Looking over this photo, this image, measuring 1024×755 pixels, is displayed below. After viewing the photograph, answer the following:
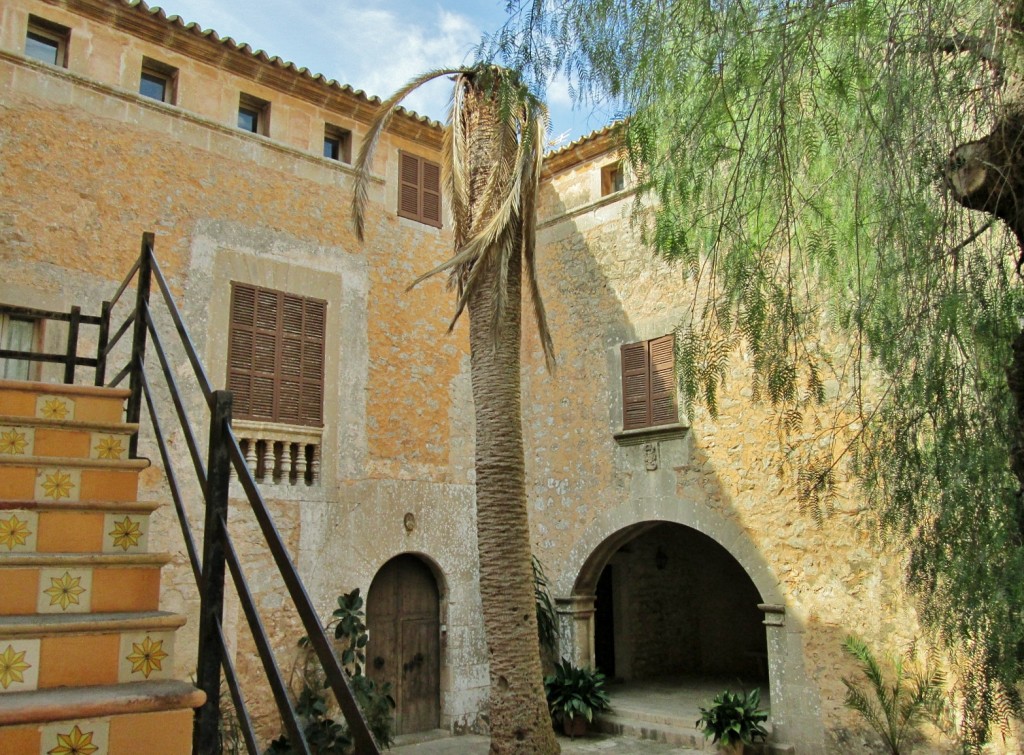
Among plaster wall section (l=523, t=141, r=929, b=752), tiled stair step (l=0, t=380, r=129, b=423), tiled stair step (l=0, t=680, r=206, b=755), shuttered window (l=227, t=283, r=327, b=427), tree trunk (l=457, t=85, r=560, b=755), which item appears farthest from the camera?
shuttered window (l=227, t=283, r=327, b=427)

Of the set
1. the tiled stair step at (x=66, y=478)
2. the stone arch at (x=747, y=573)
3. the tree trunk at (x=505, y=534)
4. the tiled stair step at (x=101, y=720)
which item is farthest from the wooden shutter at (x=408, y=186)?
the tiled stair step at (x=101, y=720)

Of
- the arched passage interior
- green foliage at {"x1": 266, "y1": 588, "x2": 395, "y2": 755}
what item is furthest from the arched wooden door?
the arched passage interior

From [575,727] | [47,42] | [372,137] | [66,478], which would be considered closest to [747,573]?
[575,727]

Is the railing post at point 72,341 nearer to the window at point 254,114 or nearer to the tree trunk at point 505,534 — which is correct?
the tree trunk at point 505,534

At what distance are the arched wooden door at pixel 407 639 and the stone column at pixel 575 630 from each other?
1771mm

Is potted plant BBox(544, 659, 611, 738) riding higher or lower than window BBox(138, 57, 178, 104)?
lower

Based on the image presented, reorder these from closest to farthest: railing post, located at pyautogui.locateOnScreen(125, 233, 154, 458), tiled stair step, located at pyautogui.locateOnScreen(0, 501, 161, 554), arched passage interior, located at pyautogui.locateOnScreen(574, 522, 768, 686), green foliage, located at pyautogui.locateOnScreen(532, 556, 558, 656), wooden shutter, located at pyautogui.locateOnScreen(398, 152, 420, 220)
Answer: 1. tiled stair step, located at pyautogui.locateOnScreen(0, 501, 161, 554)
2. railing post, located at pyautogui.locateOnScreen(125, 233, 154, 458)
3. wooden shutter, located at pyautogui.locateOnScreen(398, 152, 420, 220)
4. green foliage, located at pyautogui.locateOnScreen(532, 556, 558, 656)
5. arched passage interior, located at pyautogui.locateOnScreen(574, 522, 768, 686)

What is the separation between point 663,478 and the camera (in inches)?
423

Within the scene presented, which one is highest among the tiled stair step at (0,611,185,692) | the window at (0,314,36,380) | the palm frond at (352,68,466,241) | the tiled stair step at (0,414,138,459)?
the palm frond at (352,68,466,241)

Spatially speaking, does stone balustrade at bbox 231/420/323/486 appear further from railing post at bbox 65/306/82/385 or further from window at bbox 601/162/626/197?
window at bbox 601/162/626/197

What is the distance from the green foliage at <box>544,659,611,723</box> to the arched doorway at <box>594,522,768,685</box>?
2533 millimetres

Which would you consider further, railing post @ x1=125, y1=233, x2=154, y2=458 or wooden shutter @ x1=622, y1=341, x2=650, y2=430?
wooden shutter @ x1=622, y1=341, x2=650, y2=430

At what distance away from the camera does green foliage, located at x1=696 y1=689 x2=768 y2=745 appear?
9258 mm

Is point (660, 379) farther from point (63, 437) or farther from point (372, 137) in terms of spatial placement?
point (63, 437)
